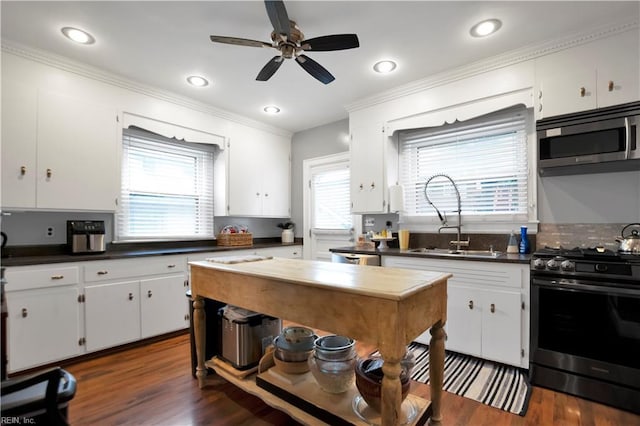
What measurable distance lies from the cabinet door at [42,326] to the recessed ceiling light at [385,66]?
331 cm

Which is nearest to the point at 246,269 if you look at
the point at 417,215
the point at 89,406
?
the point at 89,406

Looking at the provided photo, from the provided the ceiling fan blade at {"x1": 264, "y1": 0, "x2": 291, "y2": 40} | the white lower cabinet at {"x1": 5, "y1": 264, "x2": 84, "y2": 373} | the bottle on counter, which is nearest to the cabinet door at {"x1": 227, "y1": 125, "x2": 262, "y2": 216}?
the white lower cabinet at {"x1": 5, "y1": 264, "x2": 84, "y2": 373}

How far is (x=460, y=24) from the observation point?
235 cm

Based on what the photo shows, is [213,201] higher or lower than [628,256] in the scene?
higher

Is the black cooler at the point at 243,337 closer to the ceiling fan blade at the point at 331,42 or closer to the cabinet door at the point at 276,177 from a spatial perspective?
the ceiling fan blade at the point at 331,42

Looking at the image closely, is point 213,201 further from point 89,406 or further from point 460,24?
point 460,24

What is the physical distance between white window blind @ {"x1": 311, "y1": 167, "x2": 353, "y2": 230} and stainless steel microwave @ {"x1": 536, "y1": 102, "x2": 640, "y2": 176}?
232 centimetres

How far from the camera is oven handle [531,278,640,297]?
198cm

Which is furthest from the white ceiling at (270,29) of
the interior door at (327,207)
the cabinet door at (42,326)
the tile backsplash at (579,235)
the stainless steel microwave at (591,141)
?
the cabinet door at (42,326)

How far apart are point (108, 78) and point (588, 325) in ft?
14.6

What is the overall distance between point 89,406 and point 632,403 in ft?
11.2

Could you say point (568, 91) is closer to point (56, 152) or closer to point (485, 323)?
point (485, 323)

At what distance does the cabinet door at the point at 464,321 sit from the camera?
2.59m

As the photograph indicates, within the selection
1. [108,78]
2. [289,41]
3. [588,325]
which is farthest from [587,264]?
[108,78]
